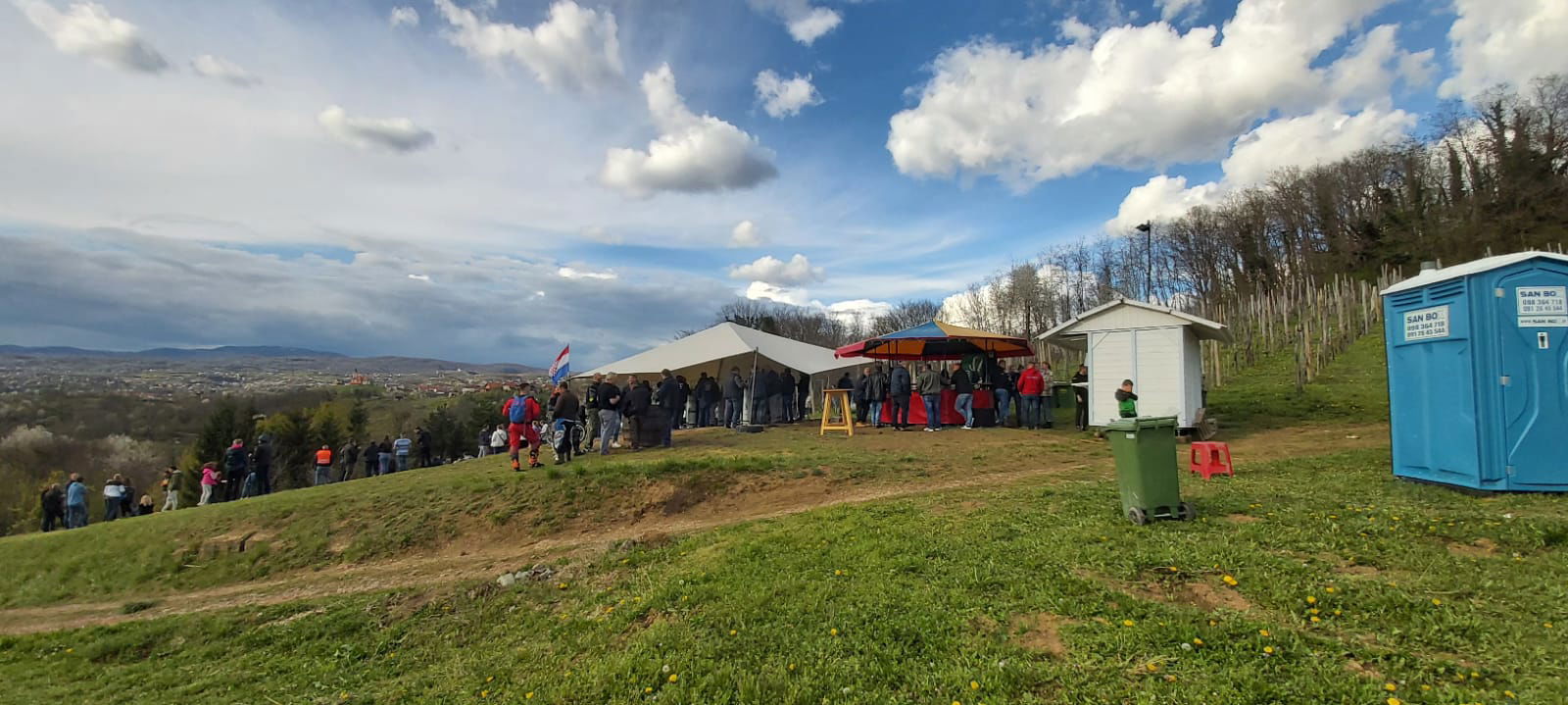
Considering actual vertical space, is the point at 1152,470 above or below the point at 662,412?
below

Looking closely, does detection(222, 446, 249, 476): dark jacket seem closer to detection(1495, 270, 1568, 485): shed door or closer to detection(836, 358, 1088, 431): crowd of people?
detection(836, 358, 1088, 431): crowd of people

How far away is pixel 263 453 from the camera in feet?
59.2

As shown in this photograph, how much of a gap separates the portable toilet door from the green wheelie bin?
330 cm

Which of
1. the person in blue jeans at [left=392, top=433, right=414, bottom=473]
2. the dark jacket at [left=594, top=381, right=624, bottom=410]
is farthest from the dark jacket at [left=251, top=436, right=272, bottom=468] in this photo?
the dark jacket at [left=594, top=381, right=624, bottom=410]

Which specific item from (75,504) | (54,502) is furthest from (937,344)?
(54,502)

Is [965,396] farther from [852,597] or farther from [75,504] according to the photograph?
[75,504]

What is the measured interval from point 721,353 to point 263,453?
476 inches

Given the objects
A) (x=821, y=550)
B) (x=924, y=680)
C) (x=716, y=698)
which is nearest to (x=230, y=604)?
(x=821, y=550)

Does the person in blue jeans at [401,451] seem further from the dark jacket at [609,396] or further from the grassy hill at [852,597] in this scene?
the dark jacket at [609,396]

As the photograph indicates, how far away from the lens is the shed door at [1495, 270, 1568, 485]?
254 inches

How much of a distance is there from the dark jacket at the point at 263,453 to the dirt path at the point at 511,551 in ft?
23.2

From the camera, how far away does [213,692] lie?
5.68 meters

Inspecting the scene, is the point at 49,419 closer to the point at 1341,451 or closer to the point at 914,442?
the point at 914,442

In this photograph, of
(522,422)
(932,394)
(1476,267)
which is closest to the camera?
(1476,267)
